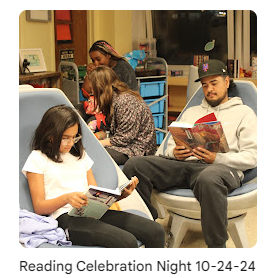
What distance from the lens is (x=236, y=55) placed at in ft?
16.2

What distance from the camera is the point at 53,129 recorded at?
5.42ft

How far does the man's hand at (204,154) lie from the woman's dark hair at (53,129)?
619 mm

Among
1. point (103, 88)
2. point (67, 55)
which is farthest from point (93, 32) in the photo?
point (103, 88)

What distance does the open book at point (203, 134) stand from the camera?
1891 millimetres

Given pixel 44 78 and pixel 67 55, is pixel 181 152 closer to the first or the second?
pixel 44 78

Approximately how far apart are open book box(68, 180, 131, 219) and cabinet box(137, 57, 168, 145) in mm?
2694

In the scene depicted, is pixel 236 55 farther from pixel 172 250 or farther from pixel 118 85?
pixel 172 250

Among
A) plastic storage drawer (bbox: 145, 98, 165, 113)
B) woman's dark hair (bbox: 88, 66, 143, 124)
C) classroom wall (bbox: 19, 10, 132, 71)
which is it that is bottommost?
plastic storage drawer (bbox: 145, 98, 165, 113)

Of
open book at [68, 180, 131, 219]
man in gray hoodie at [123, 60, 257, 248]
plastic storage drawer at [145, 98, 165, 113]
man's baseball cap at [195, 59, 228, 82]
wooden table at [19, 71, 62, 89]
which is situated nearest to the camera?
open book at [68, 180, 131, 219]

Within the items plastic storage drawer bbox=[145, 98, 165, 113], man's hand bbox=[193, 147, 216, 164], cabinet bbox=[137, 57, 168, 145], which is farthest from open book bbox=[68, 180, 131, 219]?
plastic storage drawer bbox=[145, 98, 165, 113]

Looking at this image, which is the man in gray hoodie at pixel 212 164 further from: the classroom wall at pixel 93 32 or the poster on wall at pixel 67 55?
the poster on wall at pixel 67 55

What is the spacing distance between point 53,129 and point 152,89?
278cm

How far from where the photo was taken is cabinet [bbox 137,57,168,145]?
14.2ft

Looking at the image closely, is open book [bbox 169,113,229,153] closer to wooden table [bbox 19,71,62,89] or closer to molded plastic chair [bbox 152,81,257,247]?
molded plastic chair [bbox 152,81,257,247]
